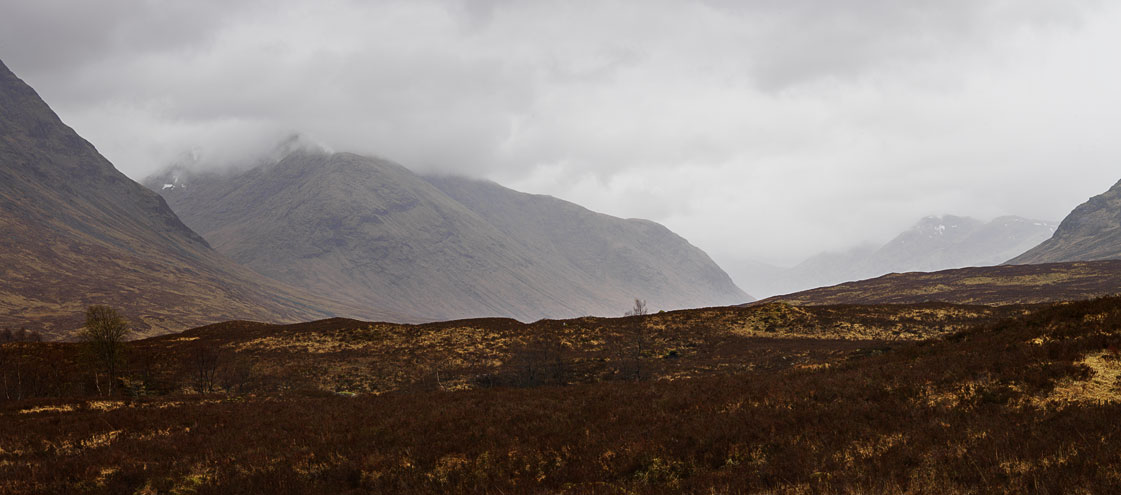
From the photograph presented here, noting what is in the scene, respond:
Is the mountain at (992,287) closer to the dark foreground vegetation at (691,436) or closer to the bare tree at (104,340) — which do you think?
the dark foreground vegetation at (691,436)

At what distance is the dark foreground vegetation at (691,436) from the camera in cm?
1149

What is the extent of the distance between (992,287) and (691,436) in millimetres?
126759

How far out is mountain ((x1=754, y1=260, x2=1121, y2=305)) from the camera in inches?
3671

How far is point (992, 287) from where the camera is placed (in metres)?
112

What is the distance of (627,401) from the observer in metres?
23.0

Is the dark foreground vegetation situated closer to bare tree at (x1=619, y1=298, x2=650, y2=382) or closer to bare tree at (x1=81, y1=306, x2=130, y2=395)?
bare tree at (x1=619, y1=298, x2=650, y2=382)

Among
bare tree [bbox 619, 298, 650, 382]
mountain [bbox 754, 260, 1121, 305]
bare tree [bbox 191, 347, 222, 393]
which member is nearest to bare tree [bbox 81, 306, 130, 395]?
bare tree [bbox 191, 347, 222, 393]

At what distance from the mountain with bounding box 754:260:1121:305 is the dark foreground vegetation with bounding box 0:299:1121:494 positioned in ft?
273

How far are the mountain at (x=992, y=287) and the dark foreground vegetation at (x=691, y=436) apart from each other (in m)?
83.1

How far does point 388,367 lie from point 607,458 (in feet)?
150

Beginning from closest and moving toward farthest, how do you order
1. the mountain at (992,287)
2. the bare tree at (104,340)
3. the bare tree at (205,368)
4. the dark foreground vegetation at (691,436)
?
the dark foreground vegetation at (691,436)
the bare tree at (104,340)
the bare tree at (205,368)
the mountain at (992,287)

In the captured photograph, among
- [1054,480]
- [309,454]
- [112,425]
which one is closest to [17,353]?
[112,425]

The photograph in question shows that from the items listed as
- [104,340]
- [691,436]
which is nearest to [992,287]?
[691,436]

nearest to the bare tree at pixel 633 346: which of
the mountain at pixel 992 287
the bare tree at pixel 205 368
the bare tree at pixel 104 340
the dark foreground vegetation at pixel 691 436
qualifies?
the dark foreground vegetation at pixel 691 436
